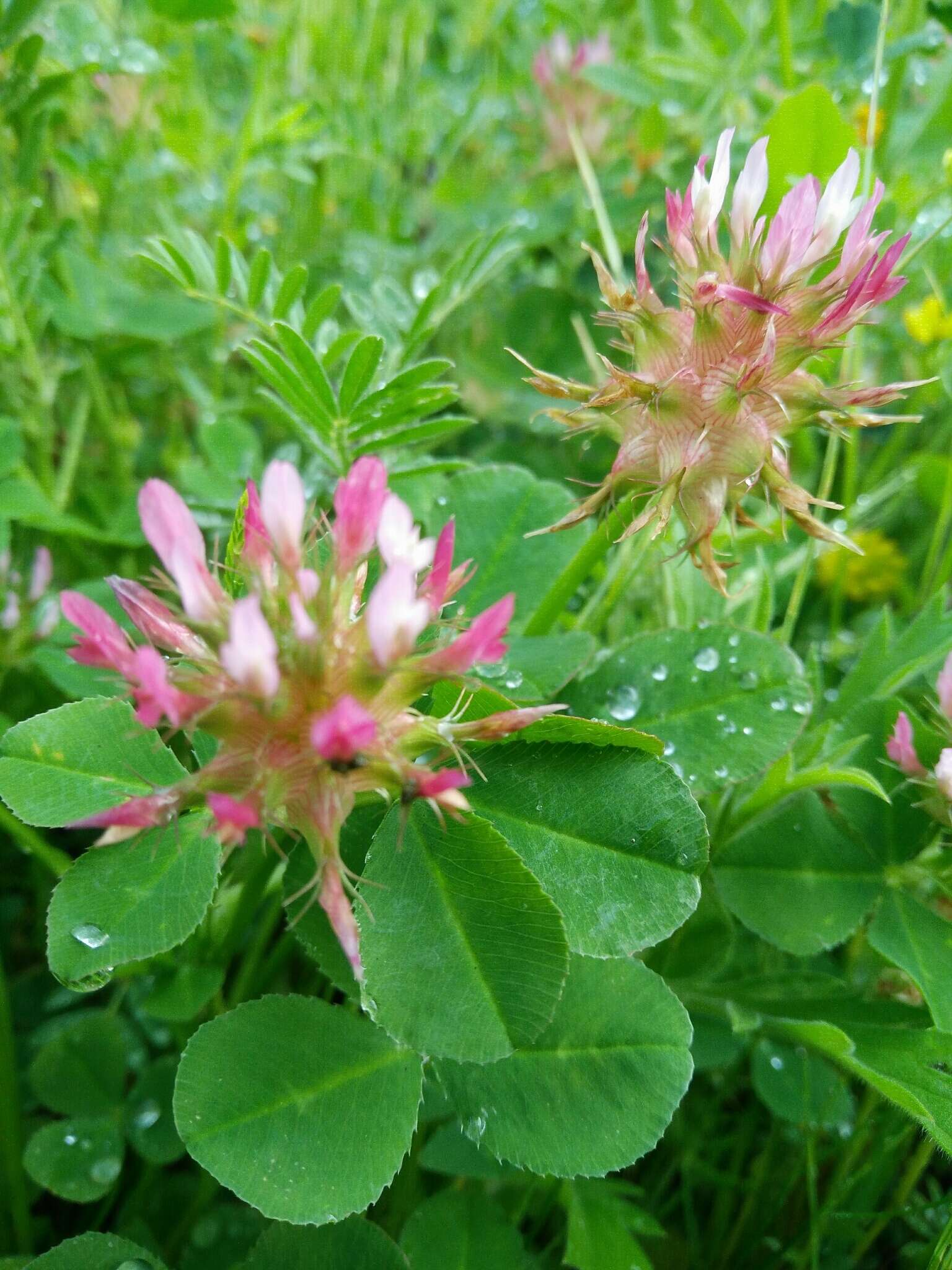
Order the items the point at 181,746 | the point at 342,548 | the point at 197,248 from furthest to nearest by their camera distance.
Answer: the point at 197,248, the point at 181,746, the point at 342,548

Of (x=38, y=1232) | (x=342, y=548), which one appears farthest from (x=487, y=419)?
(x=38, y=1232)

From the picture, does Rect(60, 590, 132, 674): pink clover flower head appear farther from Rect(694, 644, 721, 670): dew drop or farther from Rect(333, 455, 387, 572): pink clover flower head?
Rect(694, 644, 721, 670): dew drop

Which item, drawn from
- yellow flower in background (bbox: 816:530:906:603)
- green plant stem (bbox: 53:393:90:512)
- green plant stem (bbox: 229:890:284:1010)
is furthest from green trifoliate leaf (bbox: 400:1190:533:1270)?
yellow flower in background (bbox: 816:530:906:603)

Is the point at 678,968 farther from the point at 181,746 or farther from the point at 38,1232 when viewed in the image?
the point at 38,1232

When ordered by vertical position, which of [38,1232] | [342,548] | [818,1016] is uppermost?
[342,548]

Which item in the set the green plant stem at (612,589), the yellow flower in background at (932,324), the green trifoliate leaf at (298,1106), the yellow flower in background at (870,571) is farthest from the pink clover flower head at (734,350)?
the yellow flower in background at (870,571)

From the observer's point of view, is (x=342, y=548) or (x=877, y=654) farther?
(x=877, y=654)

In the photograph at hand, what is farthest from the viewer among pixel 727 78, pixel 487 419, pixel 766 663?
pixel 487 419

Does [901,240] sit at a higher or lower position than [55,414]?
higher

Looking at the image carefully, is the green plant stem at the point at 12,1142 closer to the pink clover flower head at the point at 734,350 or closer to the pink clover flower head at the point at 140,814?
the pink clover flower head at the point at 140,814
